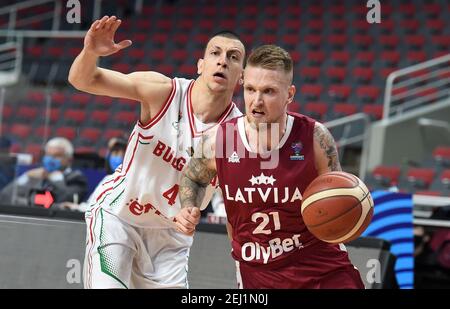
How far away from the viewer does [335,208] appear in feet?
11.5

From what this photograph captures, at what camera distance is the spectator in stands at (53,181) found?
7.60 m

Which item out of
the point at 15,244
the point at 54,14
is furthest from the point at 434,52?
the point at 15,244

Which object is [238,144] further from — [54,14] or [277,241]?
[54,14]

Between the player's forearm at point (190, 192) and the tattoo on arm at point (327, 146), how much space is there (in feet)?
2.14

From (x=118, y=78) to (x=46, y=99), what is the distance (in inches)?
337

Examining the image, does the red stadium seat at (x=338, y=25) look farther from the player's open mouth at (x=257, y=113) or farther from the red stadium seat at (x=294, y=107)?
the player's open mouth at (x=257, y=113)

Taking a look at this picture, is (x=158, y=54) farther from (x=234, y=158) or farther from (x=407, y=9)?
(x=234, y=158)

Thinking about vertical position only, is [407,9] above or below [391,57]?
above

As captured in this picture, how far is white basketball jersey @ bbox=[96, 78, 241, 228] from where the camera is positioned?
14.3ft

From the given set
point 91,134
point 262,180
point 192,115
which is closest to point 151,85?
point 192,115

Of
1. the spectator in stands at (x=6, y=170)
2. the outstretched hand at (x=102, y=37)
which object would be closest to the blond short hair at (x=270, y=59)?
the outstretched hand at (x=102, y=37)

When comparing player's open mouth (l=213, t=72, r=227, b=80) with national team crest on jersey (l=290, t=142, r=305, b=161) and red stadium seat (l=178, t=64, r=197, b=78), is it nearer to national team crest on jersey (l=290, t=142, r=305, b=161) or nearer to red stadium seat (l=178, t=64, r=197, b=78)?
national team crest on jersey (l=290, t=142, r=305, b=161)

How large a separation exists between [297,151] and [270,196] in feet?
0.82
